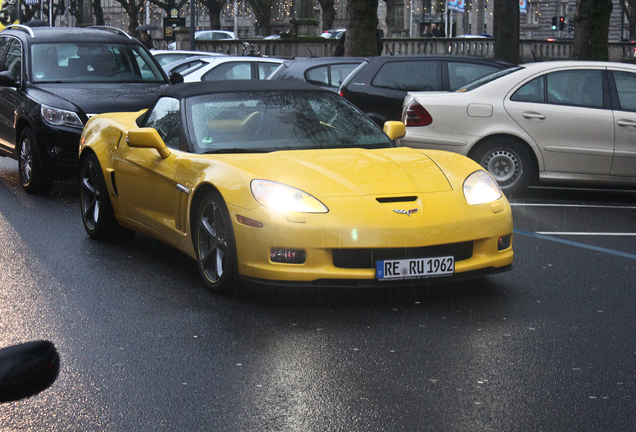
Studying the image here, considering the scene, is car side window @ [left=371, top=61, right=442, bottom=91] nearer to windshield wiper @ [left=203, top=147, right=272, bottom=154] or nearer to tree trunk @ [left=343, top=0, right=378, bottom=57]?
windshield wiper @ [left=203, top=147, right=272, bottom=154]

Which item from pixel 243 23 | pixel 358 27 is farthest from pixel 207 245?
pixel 243 23

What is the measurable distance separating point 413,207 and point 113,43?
7.15 meters

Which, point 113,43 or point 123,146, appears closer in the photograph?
point 123,146

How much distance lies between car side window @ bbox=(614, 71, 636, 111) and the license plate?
5560mm

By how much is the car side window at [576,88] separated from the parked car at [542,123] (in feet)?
0.04

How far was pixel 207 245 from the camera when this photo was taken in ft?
19.0

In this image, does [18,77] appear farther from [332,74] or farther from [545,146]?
[545,146]

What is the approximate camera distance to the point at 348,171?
5590 millimetres

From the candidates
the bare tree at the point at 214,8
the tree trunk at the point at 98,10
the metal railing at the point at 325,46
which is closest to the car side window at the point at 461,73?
the metal railing at the point at 325,46

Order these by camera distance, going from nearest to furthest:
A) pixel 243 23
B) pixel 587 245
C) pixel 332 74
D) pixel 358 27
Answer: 1. pixel 587 245
2. pixel 332 74
3. pixel 358 27
4. pixel 243 23

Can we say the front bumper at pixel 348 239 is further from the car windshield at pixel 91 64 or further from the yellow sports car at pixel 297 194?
the car windshield at pixel 91 64

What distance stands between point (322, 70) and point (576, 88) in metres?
5.14

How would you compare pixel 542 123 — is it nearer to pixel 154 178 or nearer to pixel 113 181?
pixel 113 181

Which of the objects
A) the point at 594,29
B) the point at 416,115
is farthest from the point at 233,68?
the point at 594,29
